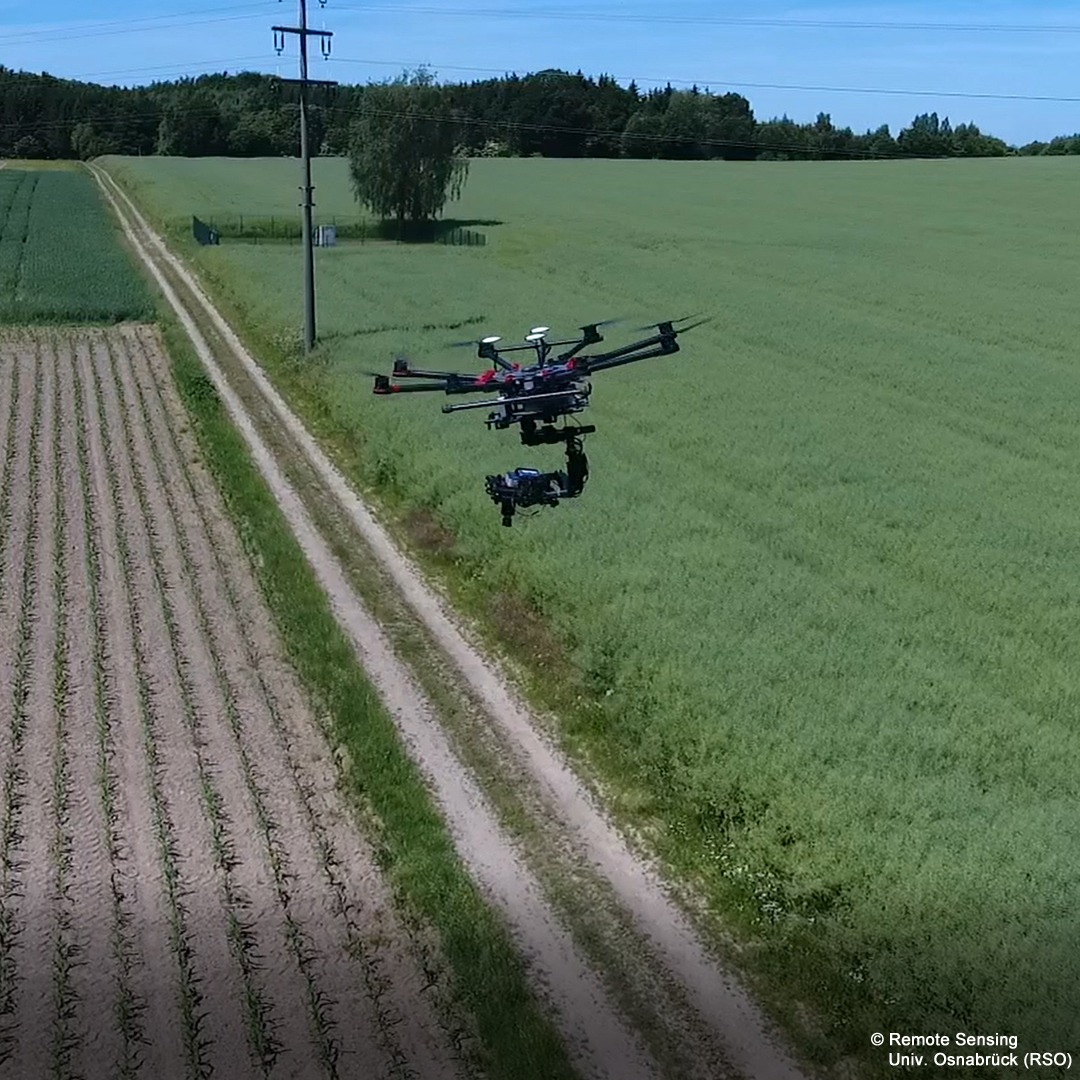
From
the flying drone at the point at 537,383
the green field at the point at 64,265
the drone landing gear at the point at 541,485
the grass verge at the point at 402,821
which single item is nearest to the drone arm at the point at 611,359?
the flying drone at the point at 537,383

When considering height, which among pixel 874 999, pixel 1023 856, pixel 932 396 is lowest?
pixel 874 999

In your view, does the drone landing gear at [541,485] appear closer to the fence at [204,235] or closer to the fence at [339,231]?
the fence at [204,235]

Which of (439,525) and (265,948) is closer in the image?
(265,948)

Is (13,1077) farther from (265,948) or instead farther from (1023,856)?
(1023,856)

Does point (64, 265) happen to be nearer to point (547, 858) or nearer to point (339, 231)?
point (339, 231)

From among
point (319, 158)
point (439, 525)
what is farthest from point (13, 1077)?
point (319, 158)

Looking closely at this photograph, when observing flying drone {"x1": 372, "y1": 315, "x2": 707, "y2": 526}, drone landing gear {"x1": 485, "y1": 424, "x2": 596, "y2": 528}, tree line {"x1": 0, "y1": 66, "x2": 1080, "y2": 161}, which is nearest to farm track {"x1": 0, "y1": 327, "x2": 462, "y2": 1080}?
drone landing gear {"x1": 485, "y1": 424, "x2": 596, "y2": 528}
